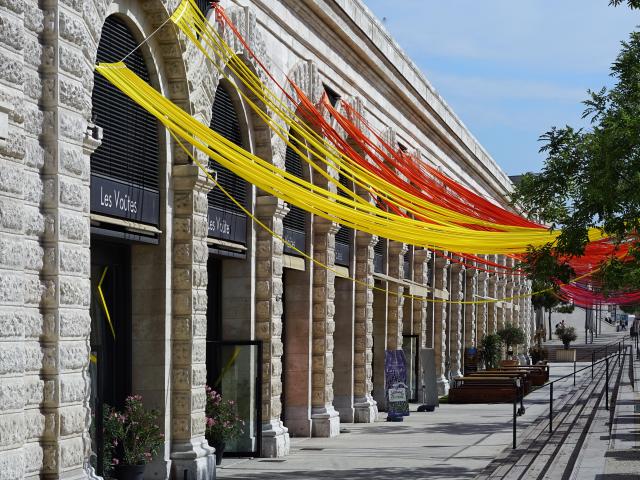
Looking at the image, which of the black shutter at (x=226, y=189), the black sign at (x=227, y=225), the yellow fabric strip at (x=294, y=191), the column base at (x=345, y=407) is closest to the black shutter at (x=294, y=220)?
the black sign at (x=227, y=225)

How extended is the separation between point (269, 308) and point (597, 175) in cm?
660

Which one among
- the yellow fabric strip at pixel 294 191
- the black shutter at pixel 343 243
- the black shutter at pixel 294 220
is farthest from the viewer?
the black shutter at pixel 343 243

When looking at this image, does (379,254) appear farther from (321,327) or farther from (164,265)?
(164,265)

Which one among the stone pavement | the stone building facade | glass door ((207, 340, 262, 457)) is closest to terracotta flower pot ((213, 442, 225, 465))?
glass door ((207, 340, 262, 457))

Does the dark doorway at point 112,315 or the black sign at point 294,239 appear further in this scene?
the black sign at point 294,239

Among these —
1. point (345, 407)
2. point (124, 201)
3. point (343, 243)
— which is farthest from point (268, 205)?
point (345, 407)

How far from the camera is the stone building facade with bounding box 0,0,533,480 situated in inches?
519

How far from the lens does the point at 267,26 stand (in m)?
22.5

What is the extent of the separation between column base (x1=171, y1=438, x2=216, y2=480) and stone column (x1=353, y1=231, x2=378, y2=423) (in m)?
12.2

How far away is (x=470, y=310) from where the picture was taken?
52156 millimetres

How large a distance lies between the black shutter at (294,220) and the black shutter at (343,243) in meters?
2.90

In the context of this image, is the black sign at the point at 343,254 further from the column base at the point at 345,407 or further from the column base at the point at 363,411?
the column base at the point at 363,411

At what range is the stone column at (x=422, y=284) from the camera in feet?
128

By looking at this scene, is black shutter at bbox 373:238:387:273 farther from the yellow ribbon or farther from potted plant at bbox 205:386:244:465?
the yellow ribbon
